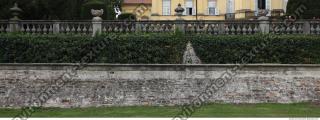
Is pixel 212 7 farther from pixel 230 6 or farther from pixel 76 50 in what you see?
pixel 76 50

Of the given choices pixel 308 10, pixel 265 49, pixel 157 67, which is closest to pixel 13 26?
pixel 157 67

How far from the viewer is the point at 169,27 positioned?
22484 mm

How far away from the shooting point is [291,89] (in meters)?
21.0

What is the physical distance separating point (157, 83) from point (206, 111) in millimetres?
2429

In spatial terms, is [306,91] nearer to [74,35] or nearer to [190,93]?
[190,93]

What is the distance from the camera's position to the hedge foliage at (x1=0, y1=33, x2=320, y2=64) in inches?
845

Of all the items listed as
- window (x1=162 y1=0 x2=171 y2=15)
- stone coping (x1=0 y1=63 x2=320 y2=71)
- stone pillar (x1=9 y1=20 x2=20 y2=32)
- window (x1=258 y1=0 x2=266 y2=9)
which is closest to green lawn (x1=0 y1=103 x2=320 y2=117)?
stone coping (x1=0 y1=63 x2=320 y2=71)

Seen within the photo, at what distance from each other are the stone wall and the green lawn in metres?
0.39

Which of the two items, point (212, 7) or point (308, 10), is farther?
point (212, 7)

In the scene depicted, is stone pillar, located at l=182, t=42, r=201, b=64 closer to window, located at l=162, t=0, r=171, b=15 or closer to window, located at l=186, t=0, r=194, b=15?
window, located at l=162, t=0, r=171, b=15

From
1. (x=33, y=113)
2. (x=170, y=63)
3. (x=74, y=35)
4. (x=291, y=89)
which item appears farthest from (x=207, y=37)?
(x=33, y=113)

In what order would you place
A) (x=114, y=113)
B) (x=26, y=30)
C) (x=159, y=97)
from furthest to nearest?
(x=26, y=30) < (x=159, y=97) < (x=114, y=113)

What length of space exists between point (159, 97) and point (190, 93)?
3.67 feet

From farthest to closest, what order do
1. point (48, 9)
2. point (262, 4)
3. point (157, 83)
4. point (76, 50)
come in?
1. point (262, 4)
2. point (48, 9)
3. point (76, 50)
4. point (157, 83)
